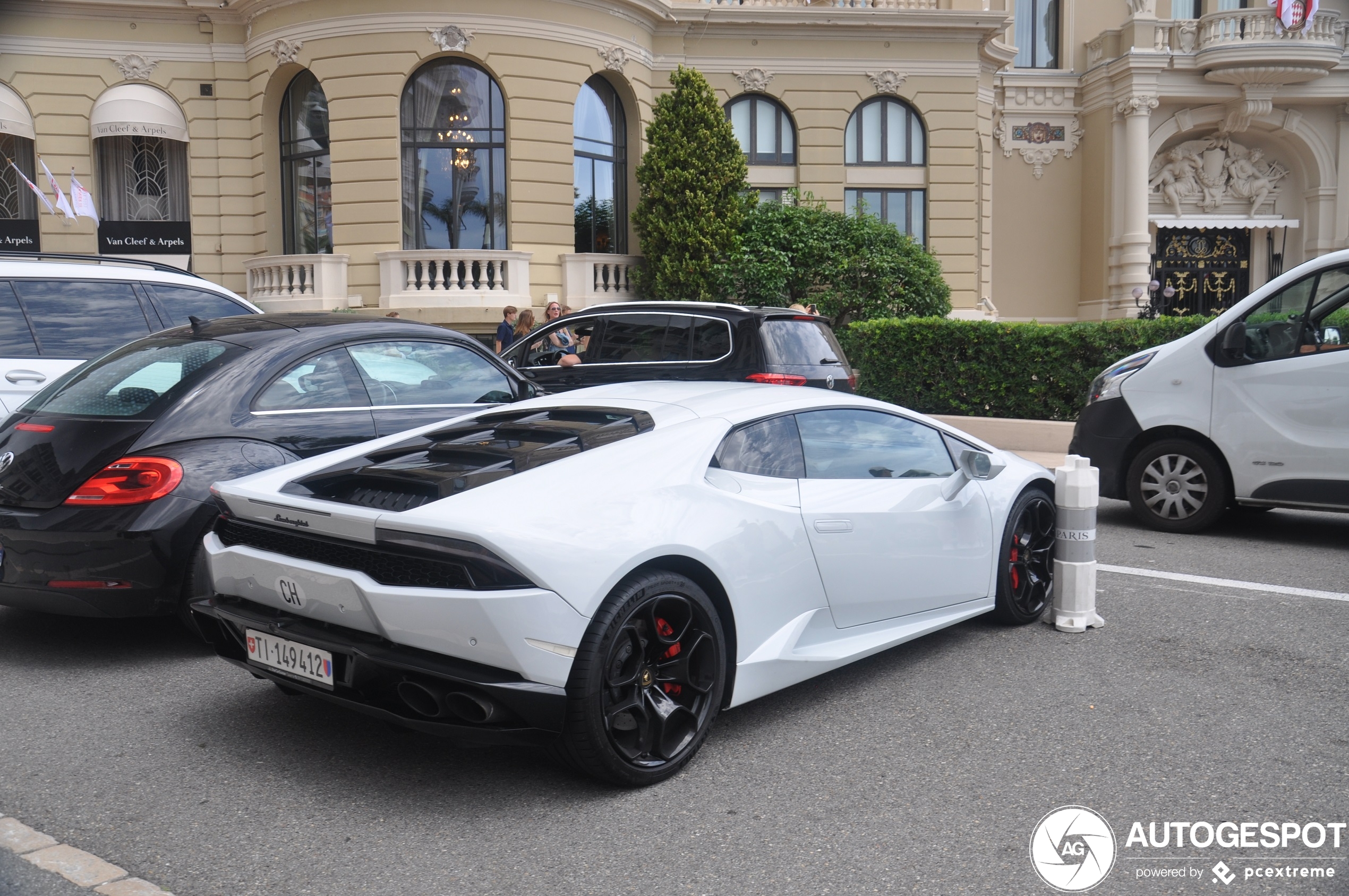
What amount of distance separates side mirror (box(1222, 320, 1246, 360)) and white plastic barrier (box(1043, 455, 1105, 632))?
3036 millimetres

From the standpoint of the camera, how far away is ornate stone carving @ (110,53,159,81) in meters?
21.2

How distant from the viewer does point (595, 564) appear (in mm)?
3498

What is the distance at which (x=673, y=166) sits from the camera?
68.5 feet

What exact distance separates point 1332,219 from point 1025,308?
8.66 metres

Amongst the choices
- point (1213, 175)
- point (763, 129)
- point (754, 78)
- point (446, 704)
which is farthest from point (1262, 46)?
point (446, 704)

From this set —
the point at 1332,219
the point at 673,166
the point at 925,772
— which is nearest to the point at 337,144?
the point at 673,166

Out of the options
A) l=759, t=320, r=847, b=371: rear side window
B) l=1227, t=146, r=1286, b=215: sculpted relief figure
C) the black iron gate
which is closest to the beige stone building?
l=1227, t=146, r=1286, b=215: sculpted relief figure

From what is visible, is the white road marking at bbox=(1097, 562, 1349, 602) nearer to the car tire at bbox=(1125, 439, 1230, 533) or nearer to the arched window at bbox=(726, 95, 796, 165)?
the car tire at bbox=(1125, 439, 1230, 533)

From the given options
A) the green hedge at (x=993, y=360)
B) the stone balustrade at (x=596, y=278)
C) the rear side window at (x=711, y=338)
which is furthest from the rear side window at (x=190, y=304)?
the stone balustrade at (x=596, y=278)

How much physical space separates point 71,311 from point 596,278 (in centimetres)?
1426

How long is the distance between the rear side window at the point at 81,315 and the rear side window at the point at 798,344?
4989mm

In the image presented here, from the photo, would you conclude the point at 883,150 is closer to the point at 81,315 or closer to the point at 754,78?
the point at 754,78

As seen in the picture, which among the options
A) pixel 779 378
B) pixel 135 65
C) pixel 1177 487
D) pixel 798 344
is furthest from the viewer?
pixel 135 65

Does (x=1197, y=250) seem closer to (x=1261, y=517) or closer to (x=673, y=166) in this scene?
(x=673, y=166)
